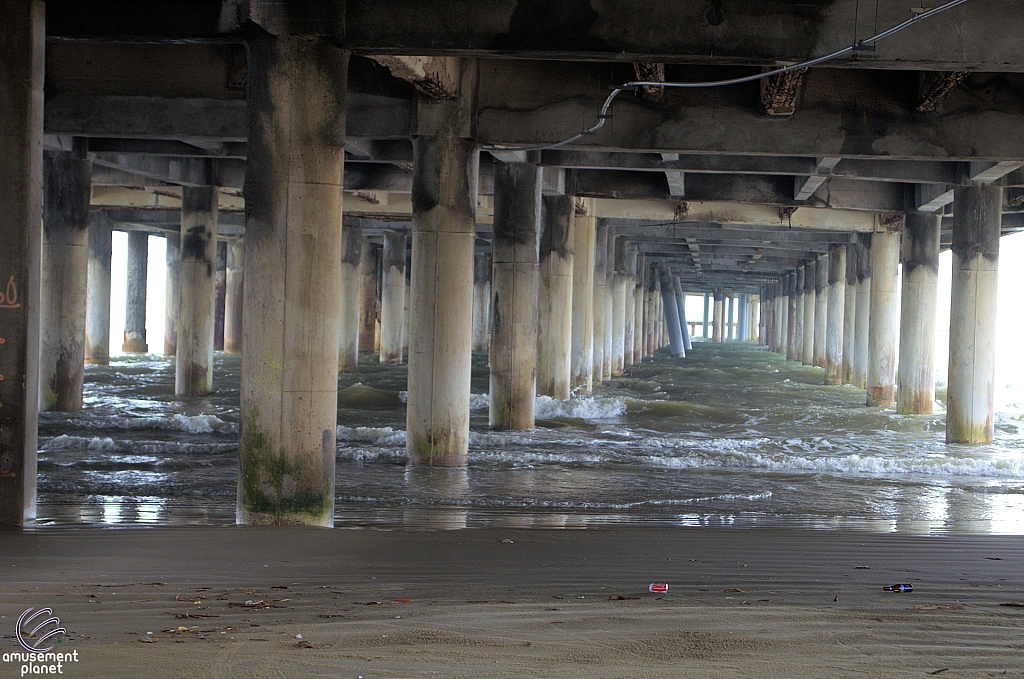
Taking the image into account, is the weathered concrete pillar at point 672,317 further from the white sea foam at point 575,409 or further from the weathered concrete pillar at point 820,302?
the white sea foam at point 575,409

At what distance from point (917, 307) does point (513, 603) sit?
1682 cm

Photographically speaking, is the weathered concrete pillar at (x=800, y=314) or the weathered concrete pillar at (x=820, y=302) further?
the weathered concrete pillar at (x=800, y=314)

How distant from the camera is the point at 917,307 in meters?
19.5

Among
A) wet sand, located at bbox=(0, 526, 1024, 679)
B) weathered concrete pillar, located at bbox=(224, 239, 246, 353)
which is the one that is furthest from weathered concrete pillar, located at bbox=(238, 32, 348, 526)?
weathered concrete pillar, located at bbox=(224, 239, 246, 353)

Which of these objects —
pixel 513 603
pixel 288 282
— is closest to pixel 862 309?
pixel 288 282

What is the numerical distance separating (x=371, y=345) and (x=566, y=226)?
90.8ft

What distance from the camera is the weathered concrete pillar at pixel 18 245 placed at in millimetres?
6996

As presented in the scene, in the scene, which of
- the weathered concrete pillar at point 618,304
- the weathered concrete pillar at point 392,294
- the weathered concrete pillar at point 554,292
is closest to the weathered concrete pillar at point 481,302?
the weathered concrete pillar at point 392,294

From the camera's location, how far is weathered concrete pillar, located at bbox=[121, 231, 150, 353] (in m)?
36.8

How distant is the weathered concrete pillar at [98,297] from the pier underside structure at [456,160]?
338 inches

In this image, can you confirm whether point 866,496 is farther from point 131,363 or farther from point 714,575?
point 131,363

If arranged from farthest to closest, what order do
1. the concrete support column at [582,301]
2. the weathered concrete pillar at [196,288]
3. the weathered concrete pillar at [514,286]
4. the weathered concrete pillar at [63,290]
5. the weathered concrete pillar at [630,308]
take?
the weathered concrete pillar at [630,308]
the concrete support column at [582,301]
the weathered concrete pillar at [196,288]
the weathered concrete pillar at [63,290]
the weathered concrete pillar at [514,286]

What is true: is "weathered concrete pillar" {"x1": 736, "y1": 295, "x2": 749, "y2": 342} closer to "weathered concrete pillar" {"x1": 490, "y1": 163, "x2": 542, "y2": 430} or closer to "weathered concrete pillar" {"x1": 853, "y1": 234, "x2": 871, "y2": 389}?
"weathered concrete pillar" {"x1": 853, "y1": 234, "x2": 871, "y2": 389}

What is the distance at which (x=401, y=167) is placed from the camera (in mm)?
17891
